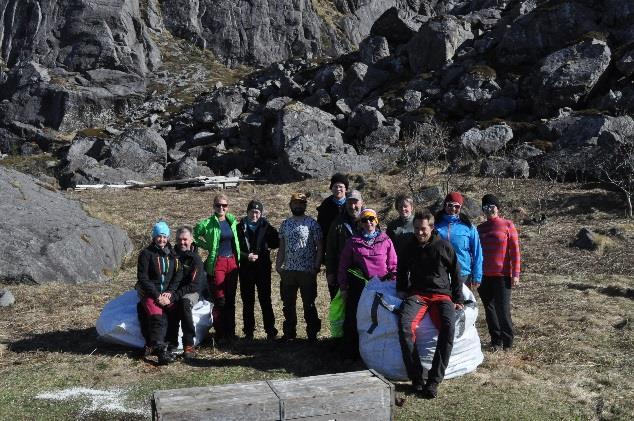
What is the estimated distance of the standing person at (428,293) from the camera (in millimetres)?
6270

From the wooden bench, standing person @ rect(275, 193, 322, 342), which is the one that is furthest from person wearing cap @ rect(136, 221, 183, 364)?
the wooden bench

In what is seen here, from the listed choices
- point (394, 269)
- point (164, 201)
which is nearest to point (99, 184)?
point (164, 201)

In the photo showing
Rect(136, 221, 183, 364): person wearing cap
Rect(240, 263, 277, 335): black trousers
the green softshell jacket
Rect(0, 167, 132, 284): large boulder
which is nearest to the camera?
Rect(136, 221, 183, 364): person wearing cap

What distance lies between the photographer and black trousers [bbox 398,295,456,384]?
6.26 m

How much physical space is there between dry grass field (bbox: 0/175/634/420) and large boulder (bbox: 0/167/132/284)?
1.22 ft

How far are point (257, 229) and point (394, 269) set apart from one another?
79.2 inches

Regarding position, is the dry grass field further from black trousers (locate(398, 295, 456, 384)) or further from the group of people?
the group of people

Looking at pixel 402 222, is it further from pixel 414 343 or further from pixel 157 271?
pixel 157 271

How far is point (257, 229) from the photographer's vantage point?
8016mm

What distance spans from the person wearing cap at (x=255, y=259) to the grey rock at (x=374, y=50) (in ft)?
116

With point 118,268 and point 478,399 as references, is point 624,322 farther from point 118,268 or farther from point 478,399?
point 118,268

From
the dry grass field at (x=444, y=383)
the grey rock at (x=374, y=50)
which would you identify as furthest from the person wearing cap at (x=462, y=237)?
the grey rock at (x=374, y=50)

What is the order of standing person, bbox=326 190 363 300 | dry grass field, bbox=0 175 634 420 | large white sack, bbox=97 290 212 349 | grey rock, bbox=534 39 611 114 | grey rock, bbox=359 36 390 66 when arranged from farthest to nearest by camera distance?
1. grey rock, bbox=359 36 390 66
2. grey rock, bbox=534 39 611 114
3. large white sack, bbox=97 290 212 349
4. standing person, bbox=326 190 363 300
5. dry grass field, bbox=0 175 634 420

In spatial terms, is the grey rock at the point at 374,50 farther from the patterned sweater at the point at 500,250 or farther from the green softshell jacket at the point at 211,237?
the patterned sweater at the point at 500,250
